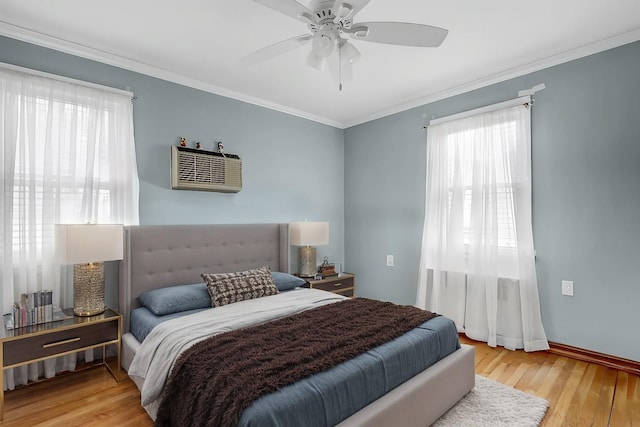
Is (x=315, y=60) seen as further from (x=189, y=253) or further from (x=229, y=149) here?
(x=189, y=253)

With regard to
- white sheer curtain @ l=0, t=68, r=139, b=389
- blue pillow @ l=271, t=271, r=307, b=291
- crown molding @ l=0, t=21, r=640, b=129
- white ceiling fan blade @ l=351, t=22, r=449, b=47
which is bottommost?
Answer: blue pillow @ l=271, t=271, r=307, b=291

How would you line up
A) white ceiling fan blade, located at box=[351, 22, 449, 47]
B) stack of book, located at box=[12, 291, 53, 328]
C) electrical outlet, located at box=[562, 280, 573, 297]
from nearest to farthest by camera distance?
white ceiling fan blade, located at box=[351, 22, 449, 47] < stack of book, located at box=[12, 291, 53, 328] < electrical outlet, located at box=[562, 280, 573, 297]

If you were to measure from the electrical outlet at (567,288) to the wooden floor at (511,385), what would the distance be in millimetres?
561

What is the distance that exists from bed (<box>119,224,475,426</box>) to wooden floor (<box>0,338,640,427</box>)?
18cm

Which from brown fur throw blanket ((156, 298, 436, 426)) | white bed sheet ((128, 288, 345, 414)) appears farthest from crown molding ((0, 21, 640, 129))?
brown fur throw blanket ((156, 298, 436, 426))

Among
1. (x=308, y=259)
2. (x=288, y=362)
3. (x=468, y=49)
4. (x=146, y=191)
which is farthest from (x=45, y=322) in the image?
(x=468, y=49)

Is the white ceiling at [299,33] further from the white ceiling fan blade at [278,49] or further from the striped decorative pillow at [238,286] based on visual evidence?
the striped decorative pillow at [238,286]

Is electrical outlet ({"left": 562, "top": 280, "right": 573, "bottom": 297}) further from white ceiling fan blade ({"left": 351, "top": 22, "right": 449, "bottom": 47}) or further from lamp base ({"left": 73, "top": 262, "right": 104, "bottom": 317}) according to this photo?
lamp base ({"left": 73, "top": 262, "right": 104, "bottom": 317})

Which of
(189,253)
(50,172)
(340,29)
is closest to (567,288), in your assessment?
(340,29)

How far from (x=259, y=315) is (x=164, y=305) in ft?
2.53

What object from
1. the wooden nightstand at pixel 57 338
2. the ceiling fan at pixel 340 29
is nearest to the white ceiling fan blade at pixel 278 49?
the ceiling fan at pixel 340 29

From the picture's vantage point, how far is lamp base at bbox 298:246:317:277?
394 cm

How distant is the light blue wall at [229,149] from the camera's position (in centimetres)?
280

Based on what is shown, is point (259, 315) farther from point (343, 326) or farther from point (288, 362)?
point (288, 362)
